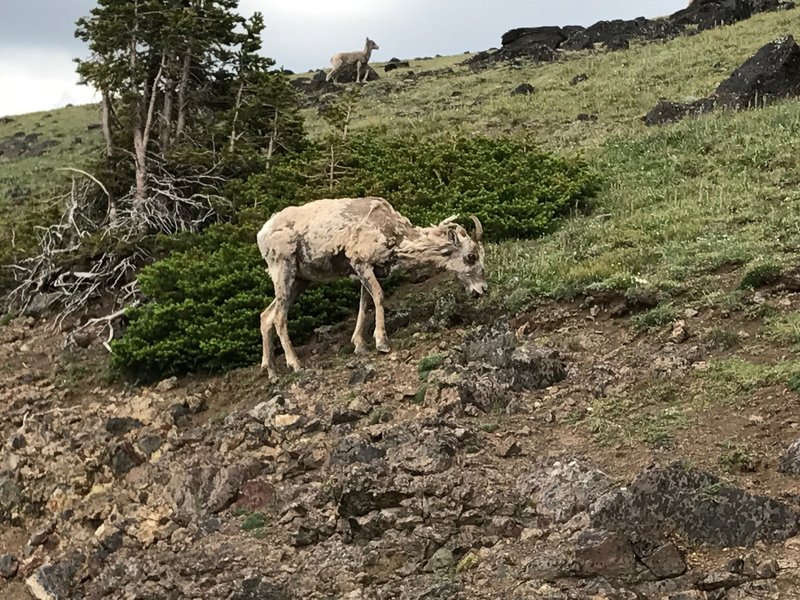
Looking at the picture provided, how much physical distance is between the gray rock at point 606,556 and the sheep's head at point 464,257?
5.68 m

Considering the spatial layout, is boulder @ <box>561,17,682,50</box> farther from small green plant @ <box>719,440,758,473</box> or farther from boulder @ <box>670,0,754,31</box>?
small green plant @ <box>719,440,758,473</box>

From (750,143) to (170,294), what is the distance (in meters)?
12.0

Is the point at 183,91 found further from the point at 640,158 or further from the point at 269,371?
the point at 269,371

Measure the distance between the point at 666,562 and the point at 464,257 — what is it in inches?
238

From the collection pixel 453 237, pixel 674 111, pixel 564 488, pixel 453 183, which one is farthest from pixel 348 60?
pixel 564 488

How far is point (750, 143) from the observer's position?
16609 mm

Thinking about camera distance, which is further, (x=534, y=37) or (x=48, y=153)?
(x=534, y=37)

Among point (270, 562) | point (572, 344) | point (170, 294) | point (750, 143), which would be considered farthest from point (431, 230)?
point (750, 143)

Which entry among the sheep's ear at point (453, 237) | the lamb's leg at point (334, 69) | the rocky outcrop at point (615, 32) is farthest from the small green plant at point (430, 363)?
the lamb's leg at point (334, 69)

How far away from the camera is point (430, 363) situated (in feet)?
30.4

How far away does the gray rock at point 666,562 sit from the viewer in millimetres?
4988

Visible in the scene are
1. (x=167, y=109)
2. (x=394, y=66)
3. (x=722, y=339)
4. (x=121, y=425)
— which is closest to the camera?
(x=722, y=339)

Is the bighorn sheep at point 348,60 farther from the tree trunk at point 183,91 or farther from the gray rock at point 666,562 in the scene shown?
the gray rock at point 666,562

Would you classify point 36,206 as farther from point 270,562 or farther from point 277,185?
point 270,562
